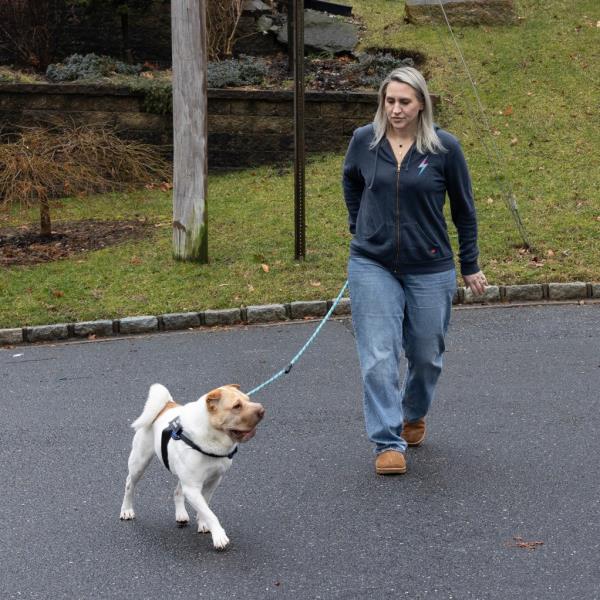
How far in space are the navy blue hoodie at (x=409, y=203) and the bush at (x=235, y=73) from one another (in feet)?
36.1

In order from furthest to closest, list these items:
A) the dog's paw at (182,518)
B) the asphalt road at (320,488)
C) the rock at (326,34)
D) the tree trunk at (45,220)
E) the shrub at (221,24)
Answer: the rock at (326,34) < the shrub at (221,24) < the tree trunk at (45,220) < the dog's paw at (182,518) < the asphalt road at (320,488)

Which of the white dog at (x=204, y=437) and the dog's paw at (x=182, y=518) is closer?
the white dog at (x=204, y=437)

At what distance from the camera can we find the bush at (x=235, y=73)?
54.1ft

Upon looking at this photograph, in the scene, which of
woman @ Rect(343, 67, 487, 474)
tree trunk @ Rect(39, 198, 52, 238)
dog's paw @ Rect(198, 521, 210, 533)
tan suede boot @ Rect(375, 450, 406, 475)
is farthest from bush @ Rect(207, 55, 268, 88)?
dog's paw @ Rect(198, 521, 210, 533)

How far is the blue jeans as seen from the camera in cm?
575

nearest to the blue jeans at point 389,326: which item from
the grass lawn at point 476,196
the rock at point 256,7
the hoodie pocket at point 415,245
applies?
the hoodie pocket at point 415,245

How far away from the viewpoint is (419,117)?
18.6 feet

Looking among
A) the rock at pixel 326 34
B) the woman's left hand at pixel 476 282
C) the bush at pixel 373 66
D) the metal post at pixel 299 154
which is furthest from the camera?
the rock at pixel 326 34

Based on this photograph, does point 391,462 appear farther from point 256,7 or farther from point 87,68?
point 256,7

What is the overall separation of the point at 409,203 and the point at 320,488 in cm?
160

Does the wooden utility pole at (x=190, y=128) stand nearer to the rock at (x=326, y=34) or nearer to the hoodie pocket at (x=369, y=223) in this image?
→ the hoodie pocket at (x=369, y=223)

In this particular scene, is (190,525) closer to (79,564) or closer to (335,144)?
(79,564)

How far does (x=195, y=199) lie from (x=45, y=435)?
5.16 meters

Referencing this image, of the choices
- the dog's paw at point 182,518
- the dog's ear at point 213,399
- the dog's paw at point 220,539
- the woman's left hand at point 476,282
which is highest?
the woman's left hand at point 476,282
